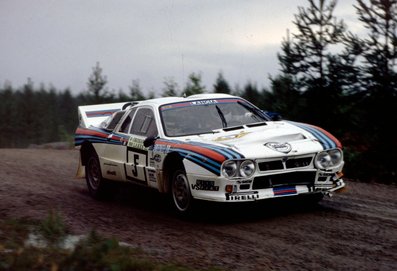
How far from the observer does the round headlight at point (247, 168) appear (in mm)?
6867

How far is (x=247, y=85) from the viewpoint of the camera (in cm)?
4150

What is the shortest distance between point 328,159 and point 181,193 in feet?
6.15

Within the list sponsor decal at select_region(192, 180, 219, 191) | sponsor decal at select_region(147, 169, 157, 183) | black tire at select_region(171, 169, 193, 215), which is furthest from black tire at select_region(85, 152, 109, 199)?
sponsor decal at select_region(192, 180, 219, 191)

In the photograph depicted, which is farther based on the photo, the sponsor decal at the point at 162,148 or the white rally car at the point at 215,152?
the sponsor decal at the point at 162,148

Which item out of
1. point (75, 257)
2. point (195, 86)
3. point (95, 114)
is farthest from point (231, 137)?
point (195, 86)

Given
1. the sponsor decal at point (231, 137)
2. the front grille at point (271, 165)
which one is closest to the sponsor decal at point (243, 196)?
the front grille at point (271, 165)

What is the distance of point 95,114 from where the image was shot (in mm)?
10695

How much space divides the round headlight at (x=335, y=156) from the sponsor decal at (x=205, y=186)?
5.19 ft

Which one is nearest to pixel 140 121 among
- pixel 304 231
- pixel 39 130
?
pixel 304 231

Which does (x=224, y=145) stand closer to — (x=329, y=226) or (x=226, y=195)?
(x=226, y=195)

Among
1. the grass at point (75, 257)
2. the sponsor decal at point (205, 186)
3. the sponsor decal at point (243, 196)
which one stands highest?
the sponsor decal at point (205, 186)

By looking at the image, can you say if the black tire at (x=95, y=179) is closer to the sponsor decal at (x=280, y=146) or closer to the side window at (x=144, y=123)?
the side window at (x=144, y=123)

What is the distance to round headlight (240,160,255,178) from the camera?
687cm

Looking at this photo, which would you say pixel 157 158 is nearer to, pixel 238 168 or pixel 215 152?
pixel 215 152
